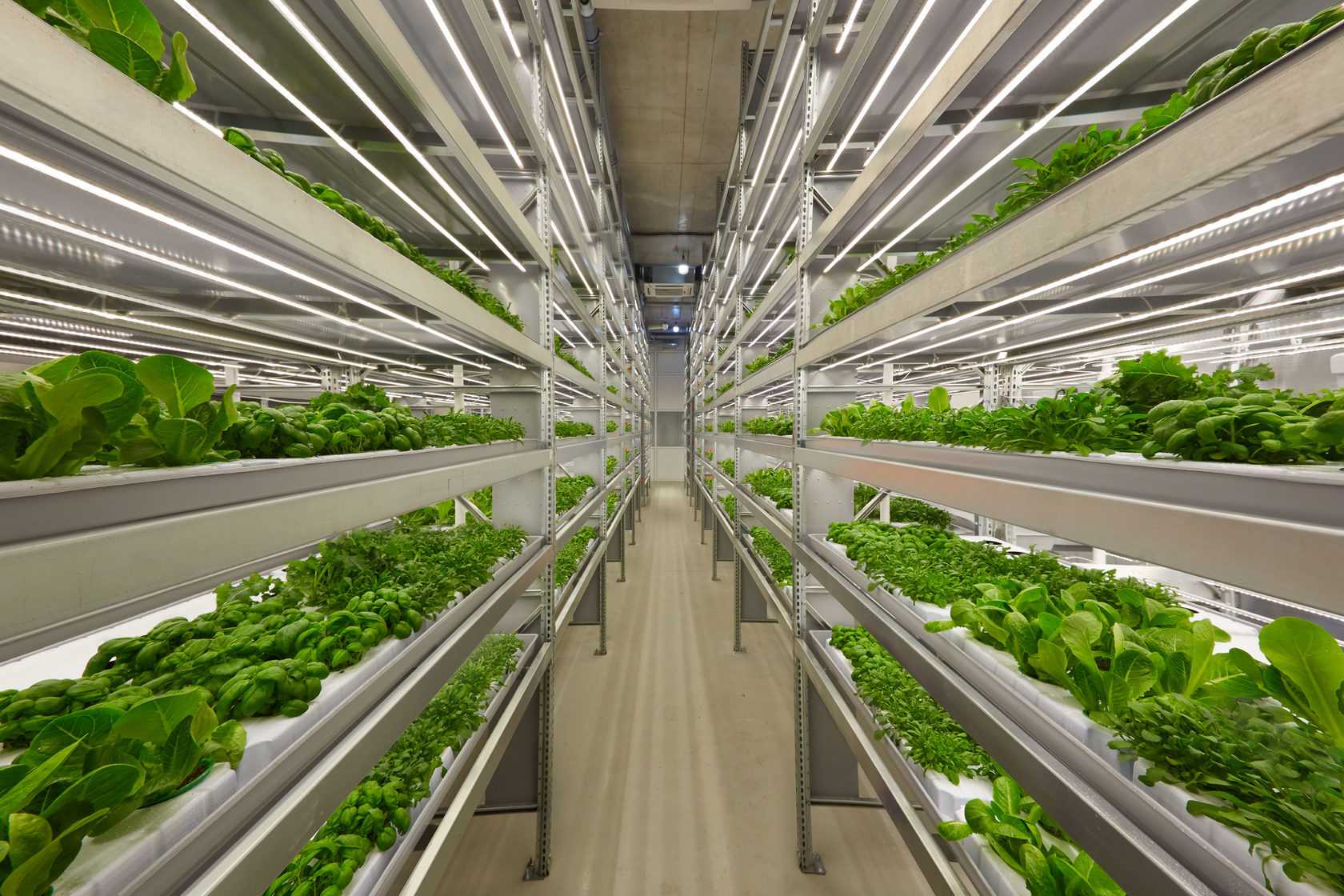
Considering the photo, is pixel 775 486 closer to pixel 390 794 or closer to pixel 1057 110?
pixel 1057 110

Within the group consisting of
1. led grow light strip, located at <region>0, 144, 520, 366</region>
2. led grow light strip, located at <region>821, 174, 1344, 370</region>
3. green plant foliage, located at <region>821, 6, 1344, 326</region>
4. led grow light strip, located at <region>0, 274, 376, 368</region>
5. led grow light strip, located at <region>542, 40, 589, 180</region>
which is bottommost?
led grow light strip, located at <region>0, 274, 376, 368</region>

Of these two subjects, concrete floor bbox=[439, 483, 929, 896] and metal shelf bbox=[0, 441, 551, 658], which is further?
concrete floor bbox=[439, 483, 929, 896]

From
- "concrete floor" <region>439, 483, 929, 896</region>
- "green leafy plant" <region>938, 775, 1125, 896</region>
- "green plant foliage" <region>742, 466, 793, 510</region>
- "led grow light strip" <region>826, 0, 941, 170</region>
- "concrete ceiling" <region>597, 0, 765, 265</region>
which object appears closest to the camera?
"green leafy plant" <region>938, 775, 1125, 896</region>

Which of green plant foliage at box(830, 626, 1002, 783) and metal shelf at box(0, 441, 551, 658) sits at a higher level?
metal shelf at box(0, 441, 551, 658)

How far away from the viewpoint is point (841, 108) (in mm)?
2443

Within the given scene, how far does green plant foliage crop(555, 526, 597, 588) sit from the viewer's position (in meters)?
3.75

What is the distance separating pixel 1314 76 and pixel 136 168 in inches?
57.6

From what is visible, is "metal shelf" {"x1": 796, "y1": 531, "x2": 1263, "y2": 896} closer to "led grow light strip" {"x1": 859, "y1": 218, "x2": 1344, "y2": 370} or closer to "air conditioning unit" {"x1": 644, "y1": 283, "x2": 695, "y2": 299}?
"led grow light strip" {"x1": 859, "y1": 218, "x2": 1344, "y2": 370}

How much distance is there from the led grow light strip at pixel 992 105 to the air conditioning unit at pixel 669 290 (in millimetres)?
9373

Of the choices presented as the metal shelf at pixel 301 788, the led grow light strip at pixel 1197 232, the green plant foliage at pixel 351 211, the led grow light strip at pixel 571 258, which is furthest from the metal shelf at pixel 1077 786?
the led grow light strip at pixel 571 258

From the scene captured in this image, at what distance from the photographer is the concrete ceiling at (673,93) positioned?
4.59m

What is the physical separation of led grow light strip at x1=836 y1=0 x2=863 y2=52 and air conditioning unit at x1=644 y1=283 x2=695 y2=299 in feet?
30.9

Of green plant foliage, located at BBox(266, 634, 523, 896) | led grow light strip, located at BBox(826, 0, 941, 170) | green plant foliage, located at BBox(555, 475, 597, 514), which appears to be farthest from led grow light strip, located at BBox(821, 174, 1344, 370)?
green plant foliage, located at BBox(555, 475, 597, 514)

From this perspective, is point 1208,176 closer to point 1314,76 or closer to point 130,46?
point 1314,76
